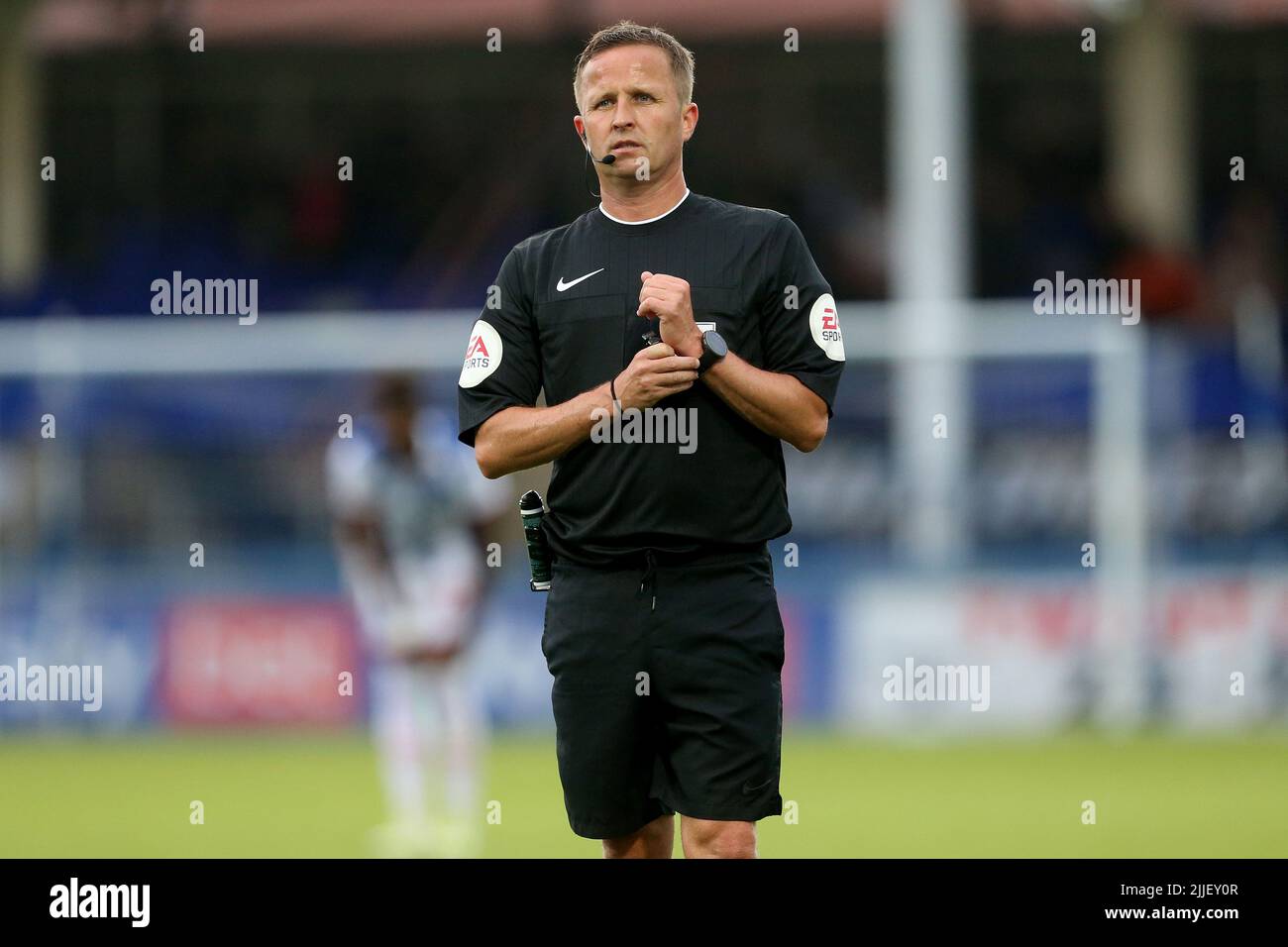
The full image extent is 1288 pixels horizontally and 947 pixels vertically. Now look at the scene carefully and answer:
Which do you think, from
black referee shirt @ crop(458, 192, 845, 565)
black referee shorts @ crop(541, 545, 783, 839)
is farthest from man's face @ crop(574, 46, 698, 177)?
black referee shorts @ crop(541, 545, 783, 839)

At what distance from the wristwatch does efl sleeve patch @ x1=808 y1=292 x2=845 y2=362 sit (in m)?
0.26

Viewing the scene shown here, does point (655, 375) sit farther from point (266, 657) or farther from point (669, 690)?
point (266, 657)

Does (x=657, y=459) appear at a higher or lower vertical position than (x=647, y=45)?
lower

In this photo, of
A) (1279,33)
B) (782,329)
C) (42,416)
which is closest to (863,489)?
(42,416)

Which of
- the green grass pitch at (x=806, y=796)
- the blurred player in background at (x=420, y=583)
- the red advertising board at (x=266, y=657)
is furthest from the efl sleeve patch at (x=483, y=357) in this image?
the red advertising board at (x=266, y=657)

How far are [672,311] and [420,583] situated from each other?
16.5 feet

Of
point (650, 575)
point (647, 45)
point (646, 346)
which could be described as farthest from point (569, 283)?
point (650, 575)

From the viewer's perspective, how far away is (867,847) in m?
8.59

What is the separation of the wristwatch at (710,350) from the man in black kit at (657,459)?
5cm

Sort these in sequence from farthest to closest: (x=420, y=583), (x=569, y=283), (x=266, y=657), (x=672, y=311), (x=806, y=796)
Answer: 1. (x=266, y=657)
2. (x=806, y=796)
3. (x=420, y=583)
4. (x=569, y=283)
5. (x=672, y=311)

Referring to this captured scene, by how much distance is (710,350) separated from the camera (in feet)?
14.5

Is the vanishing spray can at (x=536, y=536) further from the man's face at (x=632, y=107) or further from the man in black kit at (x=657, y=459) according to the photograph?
the man's face at (x=632, y=107)

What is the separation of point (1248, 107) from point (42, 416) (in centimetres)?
1207

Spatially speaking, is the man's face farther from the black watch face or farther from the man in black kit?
the black watch face
